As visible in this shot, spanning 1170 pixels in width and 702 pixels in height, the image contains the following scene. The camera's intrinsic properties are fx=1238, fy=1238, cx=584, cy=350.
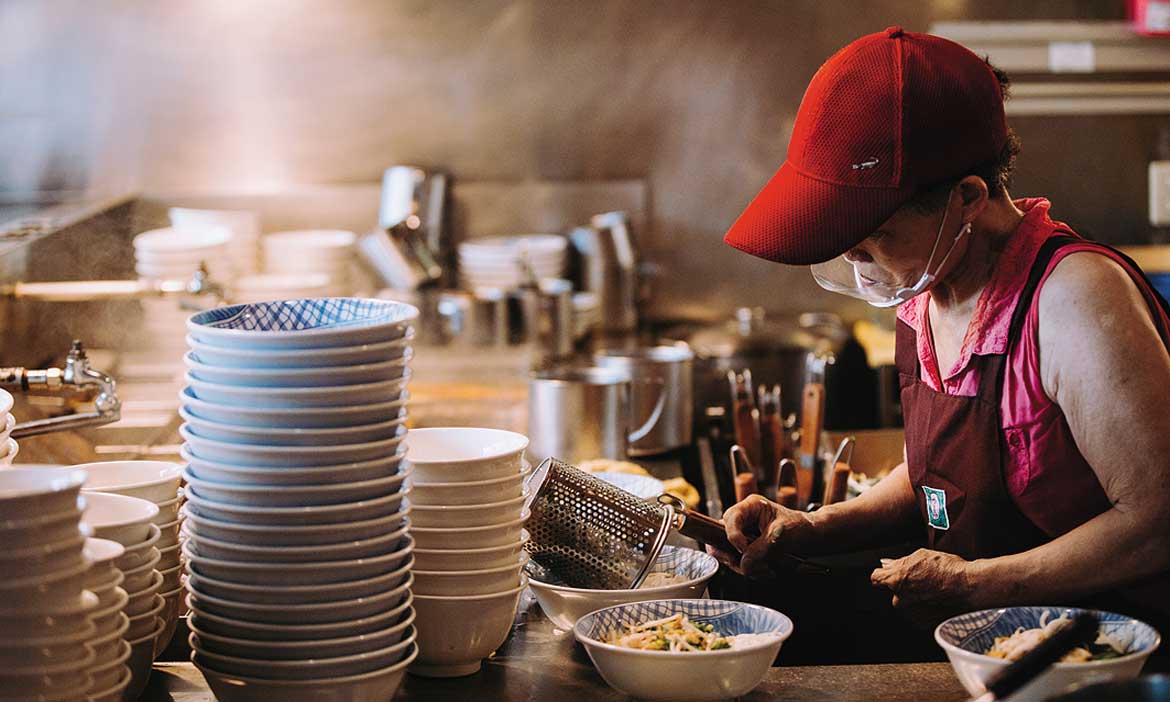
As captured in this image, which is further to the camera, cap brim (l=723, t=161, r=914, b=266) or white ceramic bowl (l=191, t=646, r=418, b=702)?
cap brim (l=723, t=161, r=914, b=266)

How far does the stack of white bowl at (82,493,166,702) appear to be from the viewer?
1448 mm

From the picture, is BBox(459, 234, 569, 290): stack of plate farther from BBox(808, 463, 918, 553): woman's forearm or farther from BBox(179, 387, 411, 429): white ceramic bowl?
BBox(179, 387, 411, 429): white ceramic bowl

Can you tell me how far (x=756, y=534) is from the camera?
1.91m

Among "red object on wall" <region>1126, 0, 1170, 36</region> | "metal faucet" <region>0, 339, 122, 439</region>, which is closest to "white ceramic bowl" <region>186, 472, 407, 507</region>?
"metal faucet" <region>0, 339, 122, 439</region>

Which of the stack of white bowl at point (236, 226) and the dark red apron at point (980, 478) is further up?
the stack of white bowl at point (236, 226)

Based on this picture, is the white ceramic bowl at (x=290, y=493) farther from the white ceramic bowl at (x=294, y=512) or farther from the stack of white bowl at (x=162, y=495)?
the stack of white bowl at (x=162, y=495)

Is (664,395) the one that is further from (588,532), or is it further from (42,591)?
(42,591)

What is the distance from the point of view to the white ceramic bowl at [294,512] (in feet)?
4.46

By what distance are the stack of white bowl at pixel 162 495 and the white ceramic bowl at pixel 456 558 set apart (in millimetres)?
326

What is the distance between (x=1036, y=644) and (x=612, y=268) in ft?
11.1

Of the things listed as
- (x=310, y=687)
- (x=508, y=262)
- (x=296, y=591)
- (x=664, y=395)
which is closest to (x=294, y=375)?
(x=296, y=591)

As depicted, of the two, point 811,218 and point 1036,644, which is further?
point 811,218

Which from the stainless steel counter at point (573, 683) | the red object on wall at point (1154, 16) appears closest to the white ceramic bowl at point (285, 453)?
the stainless steel counter at point (573, 683)

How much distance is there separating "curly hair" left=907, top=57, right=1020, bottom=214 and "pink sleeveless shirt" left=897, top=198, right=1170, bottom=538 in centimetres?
7
